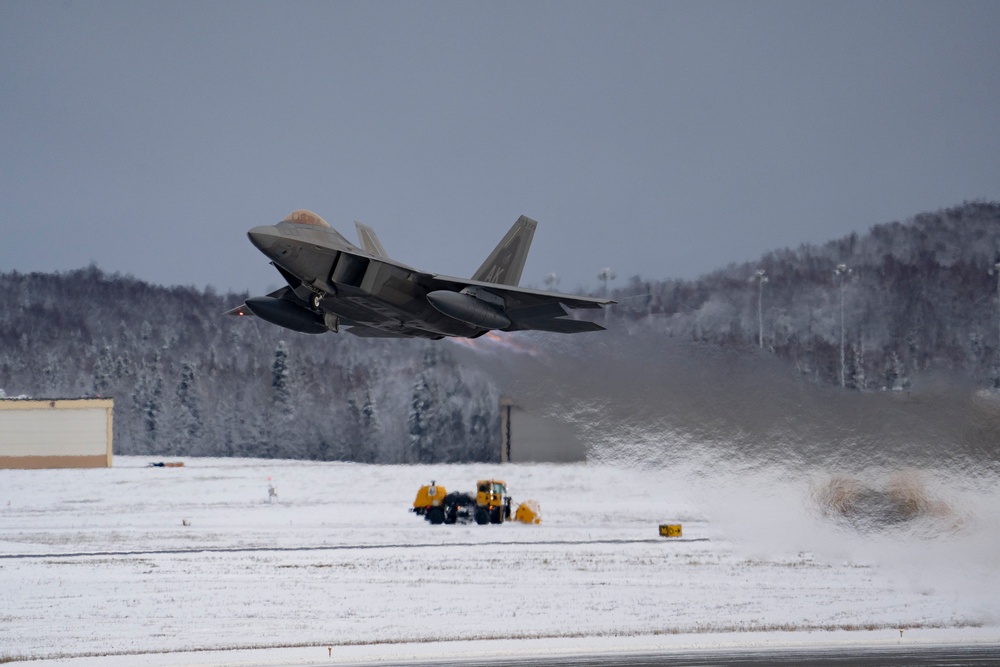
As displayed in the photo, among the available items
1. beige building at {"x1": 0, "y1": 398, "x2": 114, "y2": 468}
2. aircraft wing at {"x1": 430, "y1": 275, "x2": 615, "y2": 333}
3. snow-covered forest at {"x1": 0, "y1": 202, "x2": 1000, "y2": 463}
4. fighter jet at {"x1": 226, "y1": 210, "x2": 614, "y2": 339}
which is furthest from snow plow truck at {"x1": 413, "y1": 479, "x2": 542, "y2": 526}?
beige building at {"x1": 0, "y1": 398, "x2": 114, "y2": 468}

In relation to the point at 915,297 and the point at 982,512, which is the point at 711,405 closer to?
the point at 982,512

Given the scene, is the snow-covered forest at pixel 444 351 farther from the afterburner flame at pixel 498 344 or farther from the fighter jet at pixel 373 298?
the fighter jet at pixel 373 298

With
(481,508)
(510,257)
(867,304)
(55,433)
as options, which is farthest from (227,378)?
(510,257)

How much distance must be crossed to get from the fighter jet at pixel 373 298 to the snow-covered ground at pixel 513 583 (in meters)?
4.99

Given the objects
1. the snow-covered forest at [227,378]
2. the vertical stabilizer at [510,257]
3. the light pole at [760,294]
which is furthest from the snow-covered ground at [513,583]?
the snow-covered forest at [227,378]

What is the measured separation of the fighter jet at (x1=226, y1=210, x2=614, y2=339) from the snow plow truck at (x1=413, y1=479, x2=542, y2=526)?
1630 centimetres

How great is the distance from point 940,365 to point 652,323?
9.09 metres

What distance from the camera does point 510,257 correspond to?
101 ft

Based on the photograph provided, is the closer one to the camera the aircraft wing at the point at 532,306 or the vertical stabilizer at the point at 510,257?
the aircraft wing at the point at 532,306

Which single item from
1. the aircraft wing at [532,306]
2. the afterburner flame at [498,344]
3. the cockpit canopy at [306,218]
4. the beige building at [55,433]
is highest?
the cockpit canopy at [306,218]

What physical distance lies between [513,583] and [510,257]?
913 cm

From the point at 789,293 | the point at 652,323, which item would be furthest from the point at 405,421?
the point at 652,323

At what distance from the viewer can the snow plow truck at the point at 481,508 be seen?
141ft

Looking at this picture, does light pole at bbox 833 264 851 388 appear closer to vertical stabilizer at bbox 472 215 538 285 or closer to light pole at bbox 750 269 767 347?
light pole at bbox 750 269 767 347
